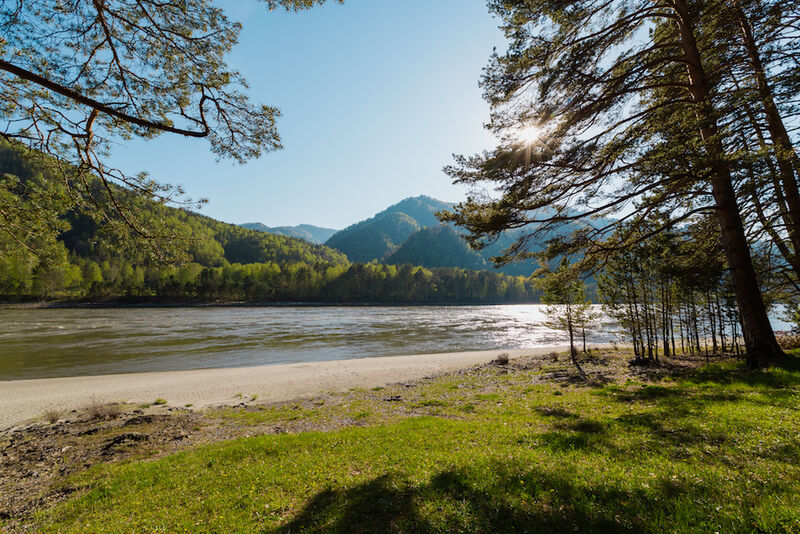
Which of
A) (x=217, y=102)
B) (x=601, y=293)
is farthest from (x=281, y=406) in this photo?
(x=601, y=293)

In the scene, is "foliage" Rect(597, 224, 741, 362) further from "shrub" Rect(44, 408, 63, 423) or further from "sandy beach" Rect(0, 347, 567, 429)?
"shrub" Rect(44, 408, 63, 423)

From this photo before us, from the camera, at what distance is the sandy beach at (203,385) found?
14.1 meters

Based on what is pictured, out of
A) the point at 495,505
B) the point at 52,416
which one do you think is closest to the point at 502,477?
the point at 495,505

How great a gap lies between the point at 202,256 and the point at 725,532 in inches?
7009

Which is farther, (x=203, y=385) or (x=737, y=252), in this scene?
(x=203, y=385)

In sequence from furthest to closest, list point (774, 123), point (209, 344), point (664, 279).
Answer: point (209, 344), point (664, 279), point (774, 123)

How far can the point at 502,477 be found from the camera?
462cm

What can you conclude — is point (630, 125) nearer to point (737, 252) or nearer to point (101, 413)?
point (737, 252)

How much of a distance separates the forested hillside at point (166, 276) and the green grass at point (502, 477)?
209 inches

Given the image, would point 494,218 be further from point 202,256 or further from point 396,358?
point 202,256

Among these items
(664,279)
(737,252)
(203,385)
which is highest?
(737,252)

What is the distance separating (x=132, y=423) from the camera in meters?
10.7

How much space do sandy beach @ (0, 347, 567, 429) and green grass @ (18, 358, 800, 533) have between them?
27.6ft

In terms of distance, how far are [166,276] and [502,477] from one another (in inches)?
2597
